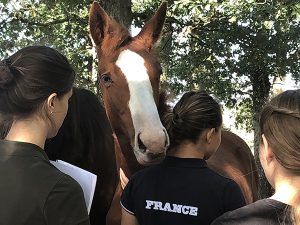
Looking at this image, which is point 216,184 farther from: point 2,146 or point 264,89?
point 264,89

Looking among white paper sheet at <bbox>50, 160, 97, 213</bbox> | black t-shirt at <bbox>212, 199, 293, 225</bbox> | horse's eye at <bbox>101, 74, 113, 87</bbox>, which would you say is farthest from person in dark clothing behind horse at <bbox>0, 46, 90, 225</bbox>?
horse's eye at <bbox>101, 74, 113, 87</bbox>

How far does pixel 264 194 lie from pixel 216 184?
945 cm

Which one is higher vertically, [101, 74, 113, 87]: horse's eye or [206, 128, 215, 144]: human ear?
[101, 74, 113, 87]: horse's eye

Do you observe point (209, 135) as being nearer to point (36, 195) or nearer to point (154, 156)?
point (154, 156)

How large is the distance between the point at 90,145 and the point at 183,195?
1006mm

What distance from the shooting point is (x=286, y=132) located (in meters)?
1.57

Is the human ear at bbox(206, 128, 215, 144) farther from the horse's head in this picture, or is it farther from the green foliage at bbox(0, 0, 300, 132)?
the green foliage at bbox(0, 0, 300, 132)

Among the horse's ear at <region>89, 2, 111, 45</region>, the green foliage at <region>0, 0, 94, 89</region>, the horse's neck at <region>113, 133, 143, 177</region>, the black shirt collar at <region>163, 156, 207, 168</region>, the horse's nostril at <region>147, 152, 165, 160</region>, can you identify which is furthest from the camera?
the green foliage at <region>0, 0, 94, 89</region>

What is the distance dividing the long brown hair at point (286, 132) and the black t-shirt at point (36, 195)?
2.33 ft

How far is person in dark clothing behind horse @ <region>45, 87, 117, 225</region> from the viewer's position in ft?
9.57

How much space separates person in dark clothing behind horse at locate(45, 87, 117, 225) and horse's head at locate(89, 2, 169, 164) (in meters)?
0.19

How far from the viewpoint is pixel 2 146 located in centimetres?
158

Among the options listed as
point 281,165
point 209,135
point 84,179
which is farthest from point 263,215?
point 209,135

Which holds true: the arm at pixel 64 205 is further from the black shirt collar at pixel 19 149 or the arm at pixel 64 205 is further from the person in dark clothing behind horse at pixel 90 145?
the person in dark clothing behind horse at pixel 90 145
